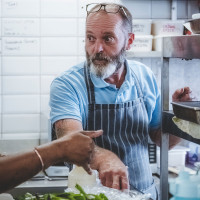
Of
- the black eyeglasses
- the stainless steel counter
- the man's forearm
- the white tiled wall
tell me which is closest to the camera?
the man's forearm

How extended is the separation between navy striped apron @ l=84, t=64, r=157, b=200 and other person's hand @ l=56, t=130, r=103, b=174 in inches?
28.4

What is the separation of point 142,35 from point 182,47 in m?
2.02

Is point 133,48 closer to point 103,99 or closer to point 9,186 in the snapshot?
point 103,99

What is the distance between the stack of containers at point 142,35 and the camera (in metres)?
3.63

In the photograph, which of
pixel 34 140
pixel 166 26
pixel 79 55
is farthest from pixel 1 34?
pixel 166 26

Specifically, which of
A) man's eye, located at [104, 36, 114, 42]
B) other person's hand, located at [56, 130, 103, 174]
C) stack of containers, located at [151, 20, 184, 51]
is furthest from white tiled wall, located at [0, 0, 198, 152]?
other person's hand, located at [56, 130, 103, 174]

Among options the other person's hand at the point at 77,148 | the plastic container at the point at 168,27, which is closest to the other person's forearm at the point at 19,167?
the other person's hand at the point at 77,148

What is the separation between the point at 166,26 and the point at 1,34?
136 centimetres

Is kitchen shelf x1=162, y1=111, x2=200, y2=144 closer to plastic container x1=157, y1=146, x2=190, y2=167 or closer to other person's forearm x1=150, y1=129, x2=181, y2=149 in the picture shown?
other person's forearm x1=150, y1=129, x2=181, y2=149

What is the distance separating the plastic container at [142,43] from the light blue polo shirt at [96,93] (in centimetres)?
106

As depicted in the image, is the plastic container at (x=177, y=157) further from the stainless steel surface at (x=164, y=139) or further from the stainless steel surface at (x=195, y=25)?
the stainless steel surface at (x=195, y=25)

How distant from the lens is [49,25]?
379 centimetres

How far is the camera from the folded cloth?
155 centimetres

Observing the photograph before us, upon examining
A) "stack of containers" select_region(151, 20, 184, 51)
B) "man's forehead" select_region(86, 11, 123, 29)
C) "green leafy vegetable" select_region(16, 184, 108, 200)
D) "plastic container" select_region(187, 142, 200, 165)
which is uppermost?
"stack of containers" select_region(151, 20, 184, 51)
